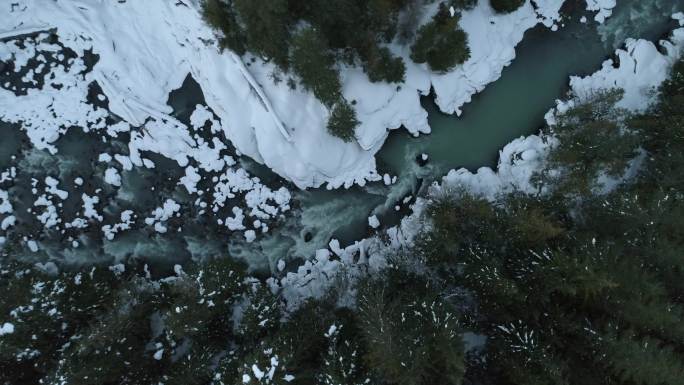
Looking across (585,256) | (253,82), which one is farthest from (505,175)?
(253,82)

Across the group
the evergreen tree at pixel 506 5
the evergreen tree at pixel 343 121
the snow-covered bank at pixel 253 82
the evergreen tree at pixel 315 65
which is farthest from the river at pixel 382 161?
the evergreen tree at pixel 315 65

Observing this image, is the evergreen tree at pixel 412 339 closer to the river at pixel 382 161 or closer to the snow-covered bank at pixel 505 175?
the snow-covered bank at pixel 505 175

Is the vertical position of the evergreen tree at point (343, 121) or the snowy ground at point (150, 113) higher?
the evergreen tree at point (343, 121)

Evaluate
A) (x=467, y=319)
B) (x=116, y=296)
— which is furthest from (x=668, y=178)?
(x=116, y=296)

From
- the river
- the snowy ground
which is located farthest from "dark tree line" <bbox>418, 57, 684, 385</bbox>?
the snowy ground

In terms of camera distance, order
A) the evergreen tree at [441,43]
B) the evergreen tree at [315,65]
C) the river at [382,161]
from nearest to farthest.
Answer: the evergreen tree at [315,65] → the evergreen tree at [441,43] → the river at [382,161]

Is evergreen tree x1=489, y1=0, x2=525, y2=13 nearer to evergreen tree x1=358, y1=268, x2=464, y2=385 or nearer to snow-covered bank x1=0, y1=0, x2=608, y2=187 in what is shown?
snow-covered bank x1=0, y1=0, x2=608, y2=187
